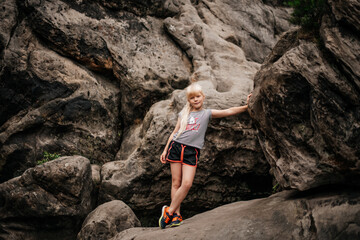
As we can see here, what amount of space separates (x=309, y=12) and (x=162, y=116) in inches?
145

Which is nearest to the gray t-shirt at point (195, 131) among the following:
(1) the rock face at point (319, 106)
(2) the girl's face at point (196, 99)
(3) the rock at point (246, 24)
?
(2) the girl's face at point (196, 99)

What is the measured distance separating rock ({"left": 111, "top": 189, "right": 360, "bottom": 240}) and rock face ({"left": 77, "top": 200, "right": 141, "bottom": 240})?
A: 0.65m

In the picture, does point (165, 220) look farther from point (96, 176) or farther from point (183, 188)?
point (96, 176)

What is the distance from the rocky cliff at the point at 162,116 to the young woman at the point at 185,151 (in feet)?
1.38

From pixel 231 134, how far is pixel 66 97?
4.25m

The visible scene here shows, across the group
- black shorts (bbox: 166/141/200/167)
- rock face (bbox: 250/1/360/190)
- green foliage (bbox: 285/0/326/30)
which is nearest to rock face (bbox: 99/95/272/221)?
black shorts (bbox: 166/141/200/167)

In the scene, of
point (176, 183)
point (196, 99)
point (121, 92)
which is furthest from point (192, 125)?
point (121, 92)

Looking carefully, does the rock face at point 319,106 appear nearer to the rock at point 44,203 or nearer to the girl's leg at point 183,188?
the girl's leg at point 183,188

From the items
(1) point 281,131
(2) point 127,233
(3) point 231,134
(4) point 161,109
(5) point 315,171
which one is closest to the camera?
(5) point 315,171

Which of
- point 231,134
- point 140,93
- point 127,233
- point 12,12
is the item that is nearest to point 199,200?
point 231,134

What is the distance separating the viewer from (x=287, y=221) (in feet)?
14.9

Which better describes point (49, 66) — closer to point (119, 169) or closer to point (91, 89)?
point (91, 89)

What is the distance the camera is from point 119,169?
23.9 ft

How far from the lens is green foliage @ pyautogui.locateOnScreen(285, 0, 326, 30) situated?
14.9 ft
